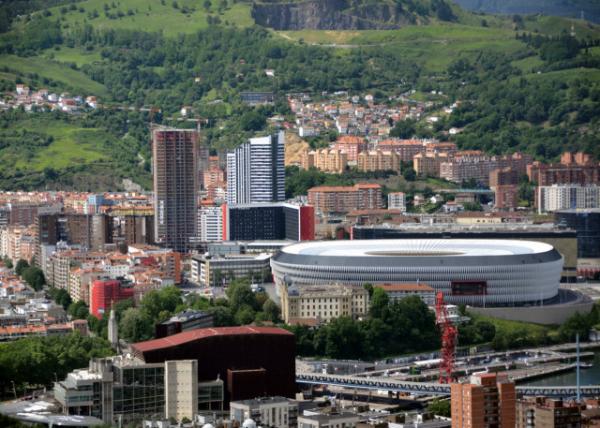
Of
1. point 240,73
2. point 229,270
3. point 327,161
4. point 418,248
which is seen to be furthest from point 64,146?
point 418,248

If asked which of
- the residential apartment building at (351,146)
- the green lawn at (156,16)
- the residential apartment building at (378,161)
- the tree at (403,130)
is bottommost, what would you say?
the residential apartment building at (378,161)

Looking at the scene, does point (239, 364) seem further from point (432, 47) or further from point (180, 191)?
point (432, 47)

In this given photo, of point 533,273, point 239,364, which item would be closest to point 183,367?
point 239,364

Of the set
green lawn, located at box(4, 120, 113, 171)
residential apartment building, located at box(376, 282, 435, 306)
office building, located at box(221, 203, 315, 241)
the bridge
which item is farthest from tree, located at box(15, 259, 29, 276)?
the bridge

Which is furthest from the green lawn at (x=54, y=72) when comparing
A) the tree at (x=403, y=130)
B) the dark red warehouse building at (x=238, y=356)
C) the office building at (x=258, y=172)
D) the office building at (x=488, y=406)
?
the office building at (x=488, y=406)

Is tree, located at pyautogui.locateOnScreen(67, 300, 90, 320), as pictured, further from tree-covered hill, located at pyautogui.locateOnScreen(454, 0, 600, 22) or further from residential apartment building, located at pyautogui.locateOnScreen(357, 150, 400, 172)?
tree-covered hill, located at pyautogui.locateOnScreen(454, 0, 600, 22)

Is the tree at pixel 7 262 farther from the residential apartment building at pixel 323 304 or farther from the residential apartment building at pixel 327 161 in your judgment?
the residential apartment building at pixel 327 161
